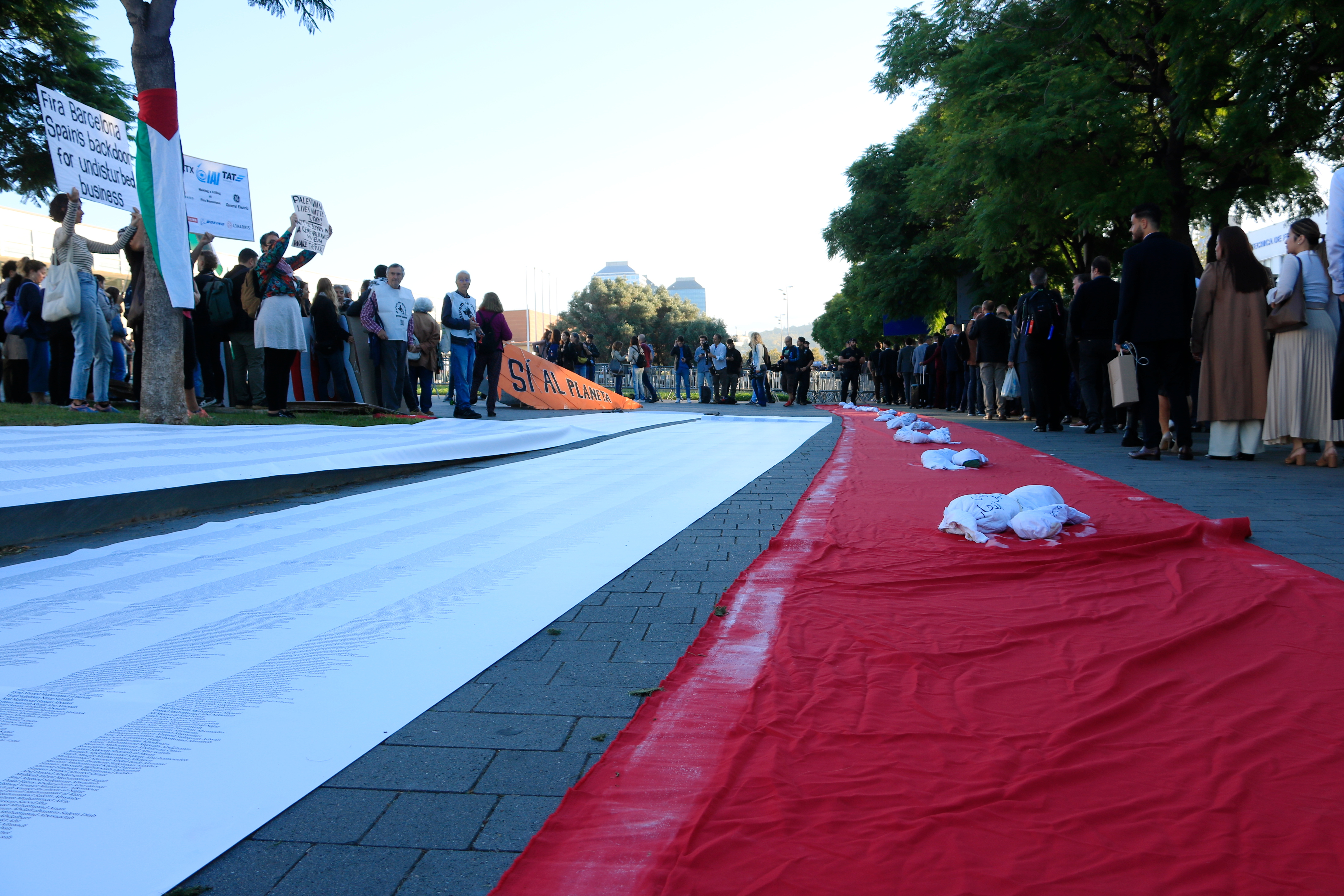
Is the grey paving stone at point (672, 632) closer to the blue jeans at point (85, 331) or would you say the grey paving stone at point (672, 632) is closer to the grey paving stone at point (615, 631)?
the grey paving stone at point (615, 631)

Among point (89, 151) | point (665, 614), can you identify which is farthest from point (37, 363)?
point (665, 614)

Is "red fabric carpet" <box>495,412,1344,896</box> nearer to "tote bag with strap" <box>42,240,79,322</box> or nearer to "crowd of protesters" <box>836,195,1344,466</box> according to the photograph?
"crowd of protesters" <box>836,195,1344,466</box>

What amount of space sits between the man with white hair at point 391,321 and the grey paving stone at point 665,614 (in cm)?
954

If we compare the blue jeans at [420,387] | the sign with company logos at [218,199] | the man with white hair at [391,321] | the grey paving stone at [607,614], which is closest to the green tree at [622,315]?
the blue jeans at [420,387]

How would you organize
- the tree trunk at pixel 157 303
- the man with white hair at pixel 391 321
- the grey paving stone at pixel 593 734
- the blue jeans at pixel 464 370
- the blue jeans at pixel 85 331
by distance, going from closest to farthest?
1. the grey paving stone at pixel 593 734
2. the tree trunk at pixel 157 303
3. the blue jeans at pixel 85 331
4. the man with white hair at pixel 391 321
5. the blue jeans at pixel 464 370

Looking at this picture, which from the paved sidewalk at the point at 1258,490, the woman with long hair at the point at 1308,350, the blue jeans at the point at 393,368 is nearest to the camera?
the paved sidewalk at the point at 1258,490

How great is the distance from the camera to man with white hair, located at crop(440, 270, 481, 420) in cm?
1198

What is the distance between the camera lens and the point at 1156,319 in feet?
24.6

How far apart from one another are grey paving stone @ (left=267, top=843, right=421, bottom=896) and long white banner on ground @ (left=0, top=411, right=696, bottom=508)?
362 centimetres

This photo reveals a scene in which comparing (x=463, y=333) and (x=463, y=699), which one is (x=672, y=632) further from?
(x=463, y=333)

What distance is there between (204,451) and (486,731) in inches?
186

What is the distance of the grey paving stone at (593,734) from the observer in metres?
2.04

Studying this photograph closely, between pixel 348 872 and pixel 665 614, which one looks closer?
pixel 348 872

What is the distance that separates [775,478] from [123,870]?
19.2 ft
